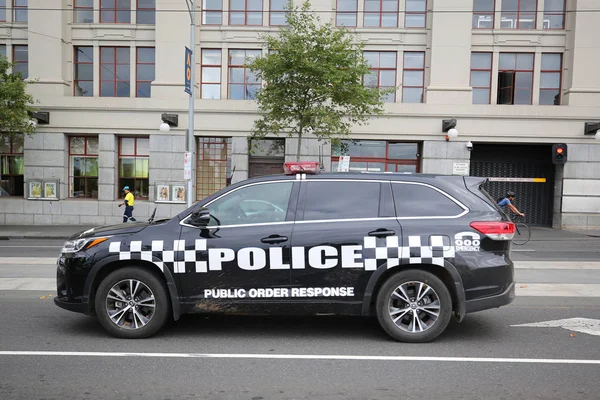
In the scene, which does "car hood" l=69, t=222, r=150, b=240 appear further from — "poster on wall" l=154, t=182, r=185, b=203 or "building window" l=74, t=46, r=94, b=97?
"building window" l=74, t=46, r=94, b=97

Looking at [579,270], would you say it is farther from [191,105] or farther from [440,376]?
[191,105]

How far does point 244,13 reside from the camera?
63.6 feet

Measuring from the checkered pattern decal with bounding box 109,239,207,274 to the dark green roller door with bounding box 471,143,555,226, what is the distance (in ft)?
58.1

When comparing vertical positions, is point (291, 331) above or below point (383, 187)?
below

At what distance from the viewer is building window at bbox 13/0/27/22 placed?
19703 mm

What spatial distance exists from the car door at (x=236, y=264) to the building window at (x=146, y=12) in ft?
56.8

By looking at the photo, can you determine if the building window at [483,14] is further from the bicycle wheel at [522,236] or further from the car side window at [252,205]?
the car side window at [252,205]

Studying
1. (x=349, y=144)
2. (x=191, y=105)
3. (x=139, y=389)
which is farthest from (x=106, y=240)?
(x=349, y=144)

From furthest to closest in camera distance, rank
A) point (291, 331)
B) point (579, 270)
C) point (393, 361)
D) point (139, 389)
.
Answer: point (579, 270), point (291, 331), point (393, 361), point (139, 389)

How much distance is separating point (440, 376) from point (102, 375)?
3.07 metres

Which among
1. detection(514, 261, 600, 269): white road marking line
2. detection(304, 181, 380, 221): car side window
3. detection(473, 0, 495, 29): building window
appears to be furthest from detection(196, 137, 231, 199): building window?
detection(304, 181, 380, 221): car side window

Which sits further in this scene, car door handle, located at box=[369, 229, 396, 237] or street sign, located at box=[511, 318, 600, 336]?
street sign, located at box=[511, 318, 600, 336]

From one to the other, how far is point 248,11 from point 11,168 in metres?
12.4

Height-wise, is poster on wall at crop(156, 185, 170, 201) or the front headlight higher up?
the front headlight
